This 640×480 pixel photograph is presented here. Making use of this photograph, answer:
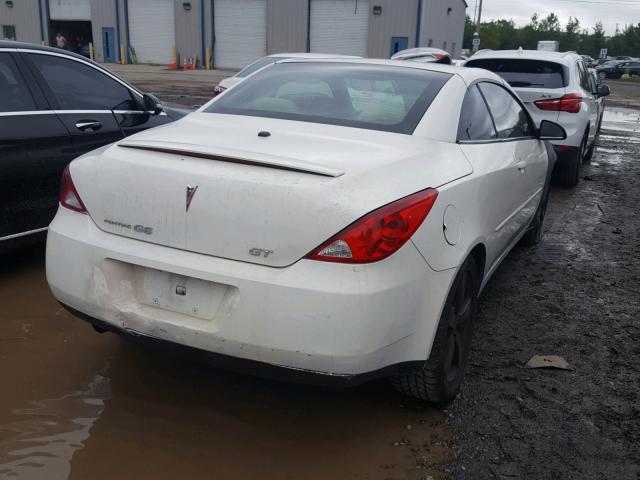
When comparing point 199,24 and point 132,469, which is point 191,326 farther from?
point 199,24

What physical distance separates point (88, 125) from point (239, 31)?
111 feet

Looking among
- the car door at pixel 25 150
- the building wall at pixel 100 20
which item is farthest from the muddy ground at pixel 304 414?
the building wall at pixel 100 20

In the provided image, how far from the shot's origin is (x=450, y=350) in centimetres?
301

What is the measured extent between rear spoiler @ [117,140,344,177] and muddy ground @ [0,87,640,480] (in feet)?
2.73

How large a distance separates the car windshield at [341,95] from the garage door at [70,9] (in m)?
40.3

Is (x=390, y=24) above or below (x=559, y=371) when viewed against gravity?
above

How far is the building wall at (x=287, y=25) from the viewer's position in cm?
3466

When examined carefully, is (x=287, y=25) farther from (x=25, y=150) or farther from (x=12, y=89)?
(x=25, y=150)

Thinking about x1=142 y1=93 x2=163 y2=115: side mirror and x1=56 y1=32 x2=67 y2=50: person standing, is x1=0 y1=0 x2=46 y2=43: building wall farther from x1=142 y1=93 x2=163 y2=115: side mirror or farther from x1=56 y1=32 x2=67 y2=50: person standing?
x1=142 y1=93 x2=163 y2=115: side mirror

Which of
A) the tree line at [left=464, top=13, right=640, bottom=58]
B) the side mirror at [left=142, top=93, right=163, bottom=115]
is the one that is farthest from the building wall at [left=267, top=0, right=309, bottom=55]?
the tree line at [left=464, top=13, right=640, bottom=58]

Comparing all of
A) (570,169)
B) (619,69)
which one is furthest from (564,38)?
(570,169)

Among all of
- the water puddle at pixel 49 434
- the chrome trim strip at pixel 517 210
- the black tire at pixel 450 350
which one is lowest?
the water puddle at pixel 49 434

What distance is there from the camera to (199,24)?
3703 centimetres

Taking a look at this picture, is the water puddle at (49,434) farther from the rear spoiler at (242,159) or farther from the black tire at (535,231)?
the black tire at (535,231)
